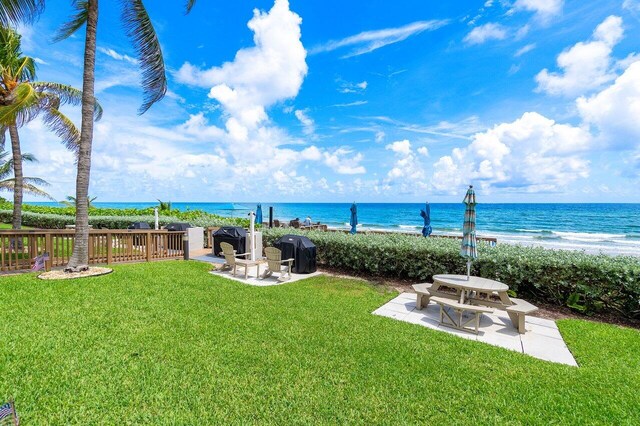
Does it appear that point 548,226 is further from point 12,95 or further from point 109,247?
point 12,95

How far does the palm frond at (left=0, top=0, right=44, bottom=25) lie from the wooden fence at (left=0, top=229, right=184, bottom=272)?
5.39 meters

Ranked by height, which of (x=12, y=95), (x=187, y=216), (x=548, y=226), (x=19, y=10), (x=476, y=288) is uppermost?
(x=19, y=10)

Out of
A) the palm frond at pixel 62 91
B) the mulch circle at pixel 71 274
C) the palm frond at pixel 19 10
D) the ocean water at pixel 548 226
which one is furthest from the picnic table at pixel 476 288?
the palm frond at pixel 62 91

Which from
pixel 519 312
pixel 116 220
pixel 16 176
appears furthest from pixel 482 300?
pixel 116 220

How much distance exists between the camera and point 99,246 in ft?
28.3

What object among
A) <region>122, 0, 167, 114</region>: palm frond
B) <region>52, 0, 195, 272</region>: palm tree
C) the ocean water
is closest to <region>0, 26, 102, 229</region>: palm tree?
<region>52, 0, 195, 272</region>: palm tree

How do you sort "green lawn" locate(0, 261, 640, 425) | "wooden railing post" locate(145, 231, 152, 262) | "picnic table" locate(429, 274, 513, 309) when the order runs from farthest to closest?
"wooden railing post" locate(145, 231, 152, 262) → "picnic table" locate(429, 274, 513, 309) → "green lawn" locate(0, 261, 640, 425)

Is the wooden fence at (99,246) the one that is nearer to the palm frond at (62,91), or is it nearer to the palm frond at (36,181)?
the palm frond at (62,91)

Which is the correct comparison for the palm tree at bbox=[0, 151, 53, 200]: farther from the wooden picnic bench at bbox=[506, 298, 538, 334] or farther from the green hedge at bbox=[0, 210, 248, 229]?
the wooden picnic bench at bbox=[506, 298, 538, 334]

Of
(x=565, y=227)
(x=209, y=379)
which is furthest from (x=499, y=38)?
(x=565, y=227)

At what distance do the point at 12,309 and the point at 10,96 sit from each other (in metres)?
7.13

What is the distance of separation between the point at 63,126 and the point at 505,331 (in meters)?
16.1

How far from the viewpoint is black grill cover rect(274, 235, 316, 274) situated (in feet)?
27.8

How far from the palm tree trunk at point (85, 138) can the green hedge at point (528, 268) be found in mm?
7203
